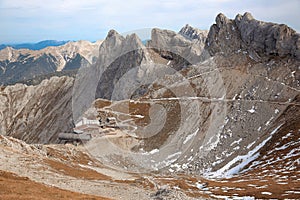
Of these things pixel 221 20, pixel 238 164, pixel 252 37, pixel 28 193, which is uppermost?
pixel 221 20

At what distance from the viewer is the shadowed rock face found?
13004cm

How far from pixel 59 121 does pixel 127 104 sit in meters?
65.8

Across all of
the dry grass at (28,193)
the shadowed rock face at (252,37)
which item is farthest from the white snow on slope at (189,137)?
the dry grass at (28,193)

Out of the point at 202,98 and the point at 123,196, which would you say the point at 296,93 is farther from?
the point at 123,196

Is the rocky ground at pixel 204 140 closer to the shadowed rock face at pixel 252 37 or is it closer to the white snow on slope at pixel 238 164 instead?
the white snow on slope at pixel 238 164

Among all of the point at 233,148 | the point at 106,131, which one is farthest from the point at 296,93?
the point at 106,131

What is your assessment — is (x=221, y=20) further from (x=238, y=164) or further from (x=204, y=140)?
Answer: (x=238, y=164)

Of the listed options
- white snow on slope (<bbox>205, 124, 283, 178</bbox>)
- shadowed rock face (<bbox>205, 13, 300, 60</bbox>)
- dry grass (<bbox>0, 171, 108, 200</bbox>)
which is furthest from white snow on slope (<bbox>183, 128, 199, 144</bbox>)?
dry grass (<bbox>0, 171, 108, 200</bbox>)

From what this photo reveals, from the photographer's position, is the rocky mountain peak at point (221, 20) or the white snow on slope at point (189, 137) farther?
the rocky mountain peak at point (221, 20)

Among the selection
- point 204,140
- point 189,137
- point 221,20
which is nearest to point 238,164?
point 204,140

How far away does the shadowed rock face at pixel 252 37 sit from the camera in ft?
427

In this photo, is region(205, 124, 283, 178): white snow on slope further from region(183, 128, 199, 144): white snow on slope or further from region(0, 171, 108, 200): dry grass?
region(0, 171, 108, 200): dry grass

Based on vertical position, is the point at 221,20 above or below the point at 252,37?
above

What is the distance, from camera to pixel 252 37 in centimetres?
14625
